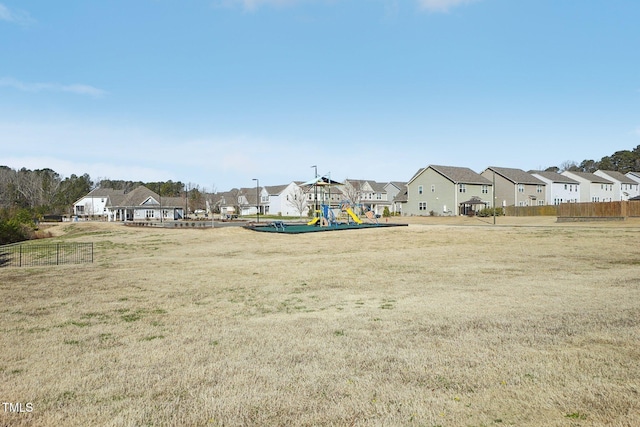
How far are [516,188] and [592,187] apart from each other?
18117mm

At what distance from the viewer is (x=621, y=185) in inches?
3282

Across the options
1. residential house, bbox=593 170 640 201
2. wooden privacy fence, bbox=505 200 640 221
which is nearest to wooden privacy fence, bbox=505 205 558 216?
wooden privacy fence, bbox=505 200 640 221

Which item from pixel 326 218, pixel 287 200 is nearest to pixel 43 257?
pixel 326 218

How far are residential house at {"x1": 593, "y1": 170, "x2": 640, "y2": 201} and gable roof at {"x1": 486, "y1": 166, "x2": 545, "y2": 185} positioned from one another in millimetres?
18600

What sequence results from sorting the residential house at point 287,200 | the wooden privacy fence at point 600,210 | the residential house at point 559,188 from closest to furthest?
the wooden privacy fence at point 600,210 < the residential house at point 559,188 < the residential house at point 287,200

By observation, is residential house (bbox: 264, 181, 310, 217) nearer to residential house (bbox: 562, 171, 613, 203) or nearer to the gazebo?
the gazebo

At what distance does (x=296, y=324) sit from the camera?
8.88m

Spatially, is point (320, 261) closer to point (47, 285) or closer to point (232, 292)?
point (232, 292)

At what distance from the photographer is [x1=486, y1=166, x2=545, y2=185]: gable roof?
7275 centimetres

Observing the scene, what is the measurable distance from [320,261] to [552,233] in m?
18.8

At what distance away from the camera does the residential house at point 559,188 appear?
75.9 m

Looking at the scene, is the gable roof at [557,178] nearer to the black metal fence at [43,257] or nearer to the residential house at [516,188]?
the residential house at [516,188]

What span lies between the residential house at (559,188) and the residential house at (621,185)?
9751mm

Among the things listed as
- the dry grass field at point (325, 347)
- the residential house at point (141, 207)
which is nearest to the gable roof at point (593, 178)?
the dry grass field at point (325, 347)
